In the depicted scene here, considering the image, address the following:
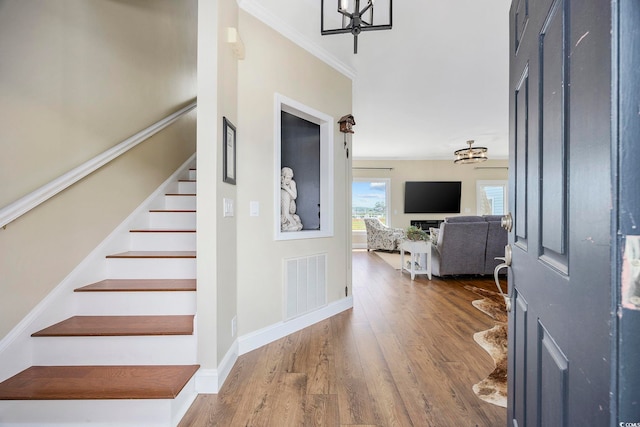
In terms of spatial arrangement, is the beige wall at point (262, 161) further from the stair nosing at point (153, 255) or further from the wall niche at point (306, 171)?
the stair nosing at point (153, 255)

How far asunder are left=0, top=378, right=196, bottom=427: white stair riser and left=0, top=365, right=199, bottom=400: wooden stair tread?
0.12 ft

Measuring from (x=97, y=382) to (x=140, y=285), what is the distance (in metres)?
0.63

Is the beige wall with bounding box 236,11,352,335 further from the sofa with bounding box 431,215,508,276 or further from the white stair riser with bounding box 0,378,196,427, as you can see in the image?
the sofa with bounding box 431,215,508,276

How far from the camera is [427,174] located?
8961 millimetres

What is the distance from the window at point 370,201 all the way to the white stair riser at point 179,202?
641cm

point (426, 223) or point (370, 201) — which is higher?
point (370, 201)

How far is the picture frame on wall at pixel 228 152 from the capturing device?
1.92m

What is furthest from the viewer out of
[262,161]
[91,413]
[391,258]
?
[391,258]

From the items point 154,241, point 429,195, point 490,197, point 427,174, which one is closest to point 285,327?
point 154,241

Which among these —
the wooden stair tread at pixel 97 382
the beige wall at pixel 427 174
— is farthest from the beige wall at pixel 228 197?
the beige wall at pixel 427 174

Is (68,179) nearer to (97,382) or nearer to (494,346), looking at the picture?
(97,382)

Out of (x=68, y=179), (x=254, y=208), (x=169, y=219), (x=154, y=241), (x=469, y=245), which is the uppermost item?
(x=68, y=179)

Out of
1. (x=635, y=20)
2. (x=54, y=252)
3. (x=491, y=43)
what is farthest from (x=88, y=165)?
(x=491, y=43)

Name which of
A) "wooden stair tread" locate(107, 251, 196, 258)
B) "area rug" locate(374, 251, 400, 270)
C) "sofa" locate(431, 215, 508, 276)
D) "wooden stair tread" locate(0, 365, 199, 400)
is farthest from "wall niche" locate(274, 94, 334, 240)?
"area rug" locate(374, 251, 400, 270)
